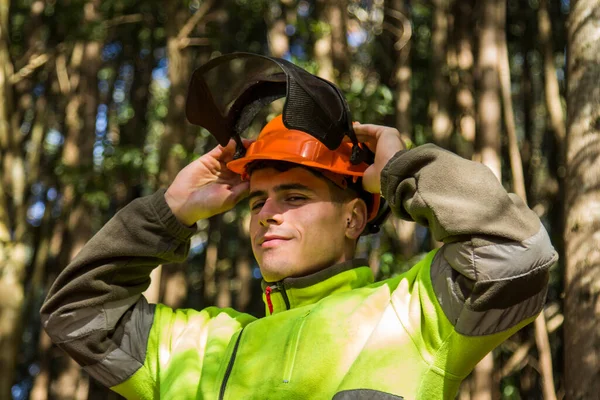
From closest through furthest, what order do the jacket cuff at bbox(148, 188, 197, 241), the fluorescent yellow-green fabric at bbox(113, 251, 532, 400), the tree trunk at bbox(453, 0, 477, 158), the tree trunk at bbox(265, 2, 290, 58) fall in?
the fluorescent yellow-green fabric at bbox(113, 251, 532, 400) < the jacket cuff at bbox(148, 188, 197, 241) < the tree trunk at bbox(265, 2, 290, 58) < the tree trunk at bbox(453, 0, 477, 158)

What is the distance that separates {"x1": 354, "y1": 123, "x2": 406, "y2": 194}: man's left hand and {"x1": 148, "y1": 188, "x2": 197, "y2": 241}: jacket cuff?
822 mm

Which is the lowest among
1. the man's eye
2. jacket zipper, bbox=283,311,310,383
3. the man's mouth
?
jacket zipper, bbox=283,311,310,383

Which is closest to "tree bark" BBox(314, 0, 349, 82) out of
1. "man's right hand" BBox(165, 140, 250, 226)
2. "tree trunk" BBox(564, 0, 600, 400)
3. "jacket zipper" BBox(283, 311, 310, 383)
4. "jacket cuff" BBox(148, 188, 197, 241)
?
"tree trunk" BBox(564, 0, 600, 400)

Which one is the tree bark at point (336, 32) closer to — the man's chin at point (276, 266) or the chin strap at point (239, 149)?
the chin strap at point (239, 149)

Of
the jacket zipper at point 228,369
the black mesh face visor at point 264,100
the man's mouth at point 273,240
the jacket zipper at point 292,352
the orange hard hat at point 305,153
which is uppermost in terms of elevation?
the black mesh face visor at point 264,100

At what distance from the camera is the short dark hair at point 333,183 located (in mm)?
3347

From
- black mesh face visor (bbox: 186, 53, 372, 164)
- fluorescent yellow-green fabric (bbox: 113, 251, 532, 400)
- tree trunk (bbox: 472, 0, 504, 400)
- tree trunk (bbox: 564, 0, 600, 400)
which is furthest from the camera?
tree trunk (bbox: 472, 0, 504, 400)

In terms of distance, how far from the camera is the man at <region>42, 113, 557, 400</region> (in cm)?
271

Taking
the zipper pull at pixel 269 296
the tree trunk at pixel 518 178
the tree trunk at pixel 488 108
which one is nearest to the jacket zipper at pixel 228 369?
the zipper pull at pixel 269 296

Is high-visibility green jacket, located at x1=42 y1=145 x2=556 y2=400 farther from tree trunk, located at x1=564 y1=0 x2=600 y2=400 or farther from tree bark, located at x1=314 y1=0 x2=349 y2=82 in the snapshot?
tree bark, located at x1=314 y1=0 x2=349 y2=82

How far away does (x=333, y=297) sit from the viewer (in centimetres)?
315

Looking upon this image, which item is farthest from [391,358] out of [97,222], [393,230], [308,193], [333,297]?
[97,222]

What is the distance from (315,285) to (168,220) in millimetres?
699

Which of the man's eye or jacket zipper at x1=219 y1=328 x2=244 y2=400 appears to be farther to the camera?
the man's eye
